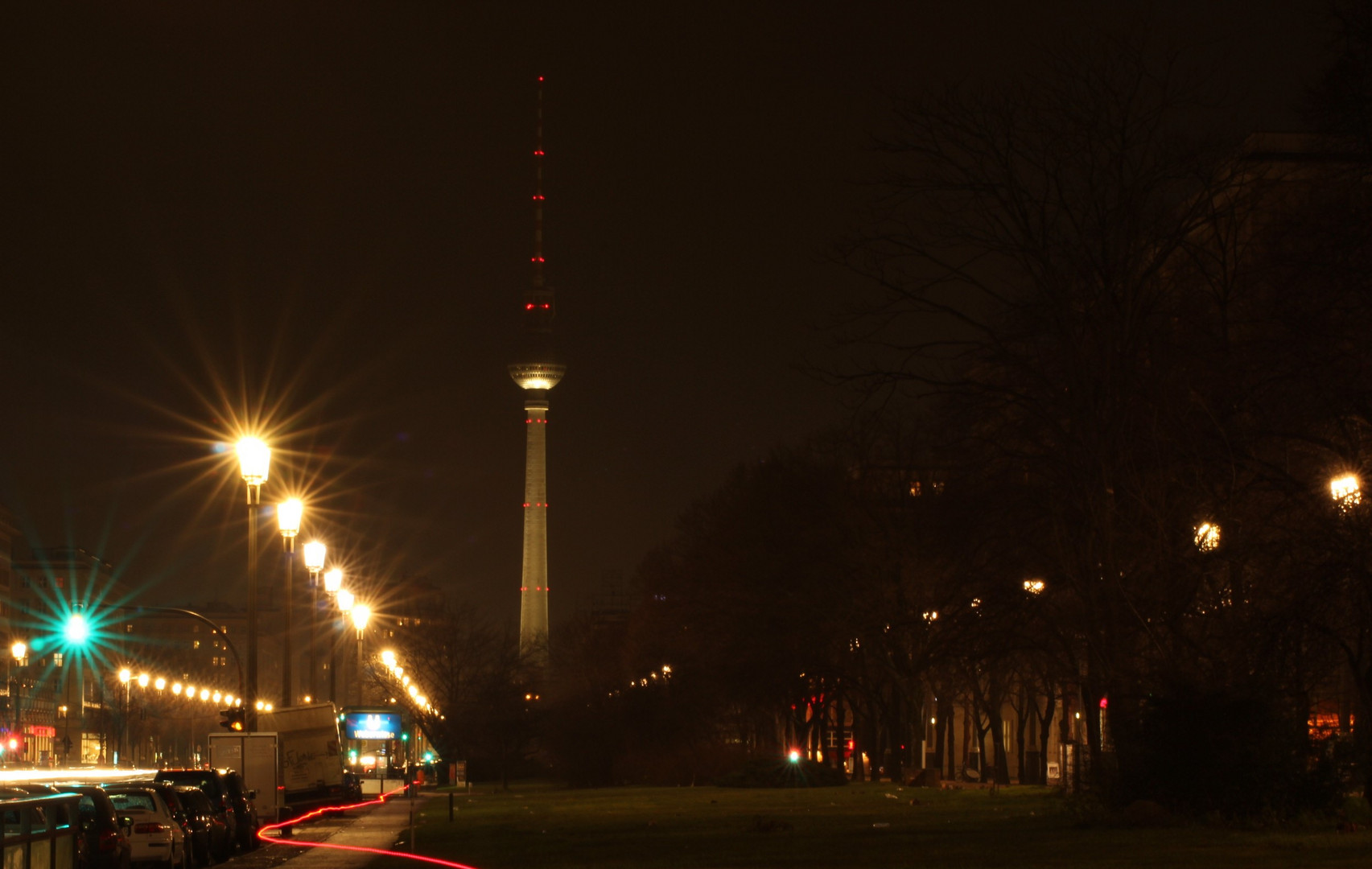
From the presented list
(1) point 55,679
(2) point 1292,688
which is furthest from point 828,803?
(1) point 55,679

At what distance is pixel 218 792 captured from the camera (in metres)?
33.2

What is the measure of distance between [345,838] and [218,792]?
4711mm

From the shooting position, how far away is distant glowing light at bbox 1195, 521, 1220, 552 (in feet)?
87.0

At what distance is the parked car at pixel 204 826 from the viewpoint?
96.9 feet

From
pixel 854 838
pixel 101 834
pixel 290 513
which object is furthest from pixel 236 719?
pixel 854 838

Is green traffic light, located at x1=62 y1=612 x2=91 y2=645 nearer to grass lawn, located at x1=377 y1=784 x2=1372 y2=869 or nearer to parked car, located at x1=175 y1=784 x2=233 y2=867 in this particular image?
grass lawn, located at x1=377 y1=784 x2=1372 y2=869

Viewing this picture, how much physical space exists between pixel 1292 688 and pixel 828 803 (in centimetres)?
2024

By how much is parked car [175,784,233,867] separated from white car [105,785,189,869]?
1.87m

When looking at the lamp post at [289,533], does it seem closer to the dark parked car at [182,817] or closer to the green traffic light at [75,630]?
the green traffic light at [75,630]

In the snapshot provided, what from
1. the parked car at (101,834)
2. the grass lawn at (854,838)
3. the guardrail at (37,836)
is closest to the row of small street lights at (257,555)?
the grass lawn at (854,838)

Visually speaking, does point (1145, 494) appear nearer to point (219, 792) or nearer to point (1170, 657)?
point (1170, 657)

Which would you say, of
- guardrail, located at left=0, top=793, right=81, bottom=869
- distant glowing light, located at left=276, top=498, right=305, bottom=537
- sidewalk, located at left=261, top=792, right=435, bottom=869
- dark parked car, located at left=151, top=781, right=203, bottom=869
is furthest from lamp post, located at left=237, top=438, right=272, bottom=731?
guardrail, located at left=0, top=793, right=81, bottom=869

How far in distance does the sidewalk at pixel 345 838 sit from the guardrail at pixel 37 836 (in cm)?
1089

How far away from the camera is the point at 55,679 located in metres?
163
